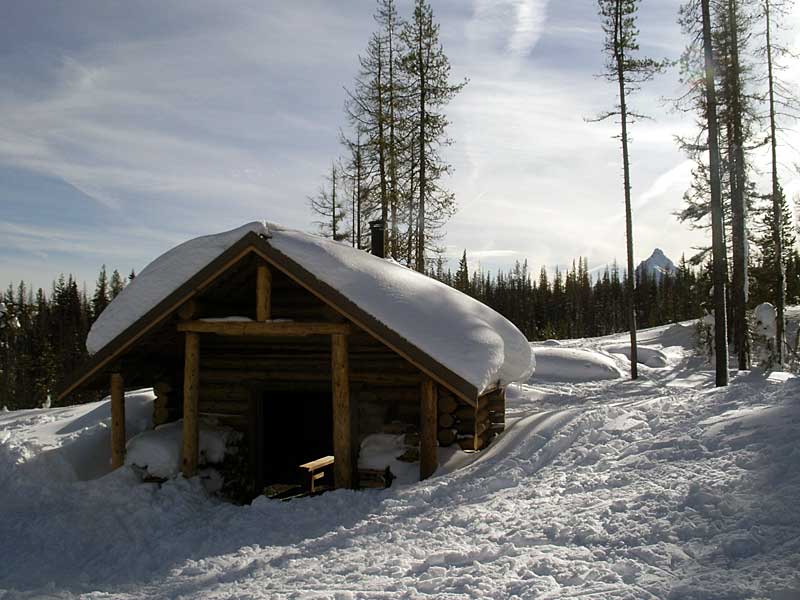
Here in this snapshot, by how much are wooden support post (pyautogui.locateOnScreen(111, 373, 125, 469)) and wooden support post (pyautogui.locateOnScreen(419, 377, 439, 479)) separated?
503 centimetres

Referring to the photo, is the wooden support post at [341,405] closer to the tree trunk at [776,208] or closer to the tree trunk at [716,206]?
the tree trunk at [716,206]

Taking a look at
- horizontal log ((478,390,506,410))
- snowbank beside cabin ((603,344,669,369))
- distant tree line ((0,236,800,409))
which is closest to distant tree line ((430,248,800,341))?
distant tree line ((0,236,800,409))

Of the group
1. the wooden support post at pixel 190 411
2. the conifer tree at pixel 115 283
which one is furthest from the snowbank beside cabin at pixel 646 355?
the conifer tree at pixel 115 283

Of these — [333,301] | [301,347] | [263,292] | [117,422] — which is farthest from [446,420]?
[117,422]

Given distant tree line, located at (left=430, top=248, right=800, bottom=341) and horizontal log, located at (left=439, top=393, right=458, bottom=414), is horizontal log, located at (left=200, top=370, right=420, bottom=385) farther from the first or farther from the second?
distant tree line, located at (left=430, top=248, right=800, bottom=341)

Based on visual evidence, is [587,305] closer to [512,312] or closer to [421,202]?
[512,312]

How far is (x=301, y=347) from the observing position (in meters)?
10.2

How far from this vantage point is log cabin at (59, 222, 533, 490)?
834cm

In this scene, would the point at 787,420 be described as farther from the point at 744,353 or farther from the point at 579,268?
the point at 579,268

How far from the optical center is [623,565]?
4.47m

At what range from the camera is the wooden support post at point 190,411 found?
29.8ft

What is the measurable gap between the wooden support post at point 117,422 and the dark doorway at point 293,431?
9.58 feet

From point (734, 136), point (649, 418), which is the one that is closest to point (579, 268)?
point (734, 136)

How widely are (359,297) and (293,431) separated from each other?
5720 millimetres
